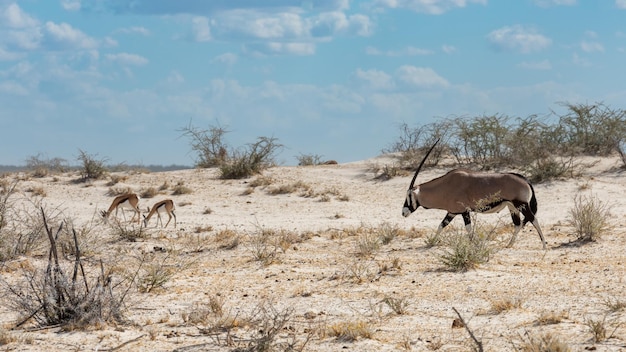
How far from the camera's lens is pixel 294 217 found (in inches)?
723

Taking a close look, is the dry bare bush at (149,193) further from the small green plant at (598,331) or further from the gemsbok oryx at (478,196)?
the small green plant at (598,331)

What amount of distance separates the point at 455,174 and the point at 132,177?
11.7 metres

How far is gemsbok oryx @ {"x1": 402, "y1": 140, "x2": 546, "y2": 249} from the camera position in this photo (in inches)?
527

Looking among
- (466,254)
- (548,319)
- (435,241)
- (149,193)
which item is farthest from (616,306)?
(149,193)

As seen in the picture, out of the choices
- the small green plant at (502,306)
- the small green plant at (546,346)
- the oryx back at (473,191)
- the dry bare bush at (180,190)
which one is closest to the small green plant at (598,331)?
the small green plant at (546,346)

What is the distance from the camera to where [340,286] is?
33.7 ft

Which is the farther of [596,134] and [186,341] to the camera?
[596,134]

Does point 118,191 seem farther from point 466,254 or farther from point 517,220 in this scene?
point 466,254

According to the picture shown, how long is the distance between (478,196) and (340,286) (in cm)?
428

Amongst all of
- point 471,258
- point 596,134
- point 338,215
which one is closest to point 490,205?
point 471,258

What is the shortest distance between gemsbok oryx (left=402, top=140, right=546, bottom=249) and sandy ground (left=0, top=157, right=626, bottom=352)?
463 mm

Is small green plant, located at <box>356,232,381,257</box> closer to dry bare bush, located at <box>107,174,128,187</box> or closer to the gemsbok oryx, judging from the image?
the gemsbok oryx

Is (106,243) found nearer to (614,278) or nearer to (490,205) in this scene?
(490,205)

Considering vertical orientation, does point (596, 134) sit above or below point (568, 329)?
above
